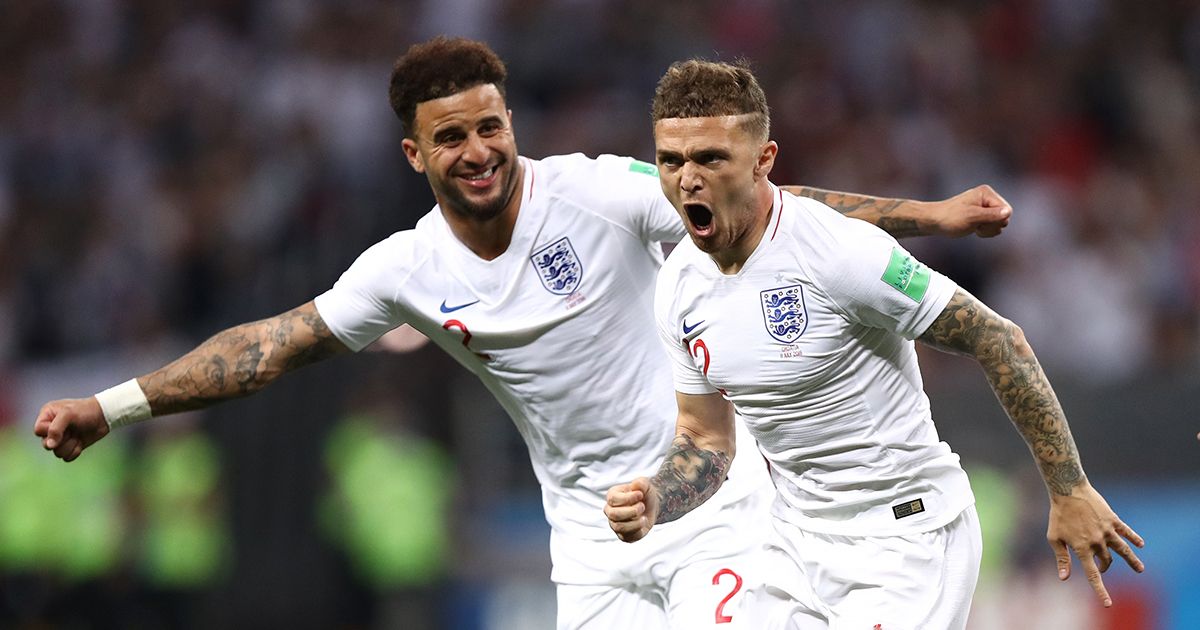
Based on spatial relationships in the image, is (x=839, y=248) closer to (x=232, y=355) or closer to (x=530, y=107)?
(x=232, y=355)

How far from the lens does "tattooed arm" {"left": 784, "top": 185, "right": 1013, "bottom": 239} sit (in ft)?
16.3

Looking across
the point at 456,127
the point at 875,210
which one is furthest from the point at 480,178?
the point at 875,210

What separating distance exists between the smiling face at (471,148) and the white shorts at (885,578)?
1418 mm

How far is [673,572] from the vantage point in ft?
17.8

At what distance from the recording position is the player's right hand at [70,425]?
522cm

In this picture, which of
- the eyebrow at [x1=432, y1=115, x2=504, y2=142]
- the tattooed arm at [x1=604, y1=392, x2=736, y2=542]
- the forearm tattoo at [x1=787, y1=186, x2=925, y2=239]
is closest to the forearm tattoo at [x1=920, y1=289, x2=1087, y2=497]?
the forearm tattoo at [x1=787, y1=186, x2=925, y2=239]

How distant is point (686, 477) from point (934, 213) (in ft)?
3.57

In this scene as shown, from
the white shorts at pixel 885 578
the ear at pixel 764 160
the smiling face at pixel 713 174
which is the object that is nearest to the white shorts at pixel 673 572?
the white shorts at pixel 885 578

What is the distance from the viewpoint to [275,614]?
1091cm

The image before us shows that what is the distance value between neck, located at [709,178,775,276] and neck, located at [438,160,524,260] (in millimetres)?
958

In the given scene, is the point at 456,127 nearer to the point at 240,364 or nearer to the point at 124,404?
the point at 240,364

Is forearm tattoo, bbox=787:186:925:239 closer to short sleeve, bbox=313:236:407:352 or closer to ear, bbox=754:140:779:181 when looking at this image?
ear, bbox=754:140:779:181

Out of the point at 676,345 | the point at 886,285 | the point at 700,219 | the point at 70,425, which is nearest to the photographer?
the point at 886,285

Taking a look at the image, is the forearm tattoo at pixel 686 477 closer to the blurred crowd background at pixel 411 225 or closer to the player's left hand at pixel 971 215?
the player's left hand at pixel 971 215
